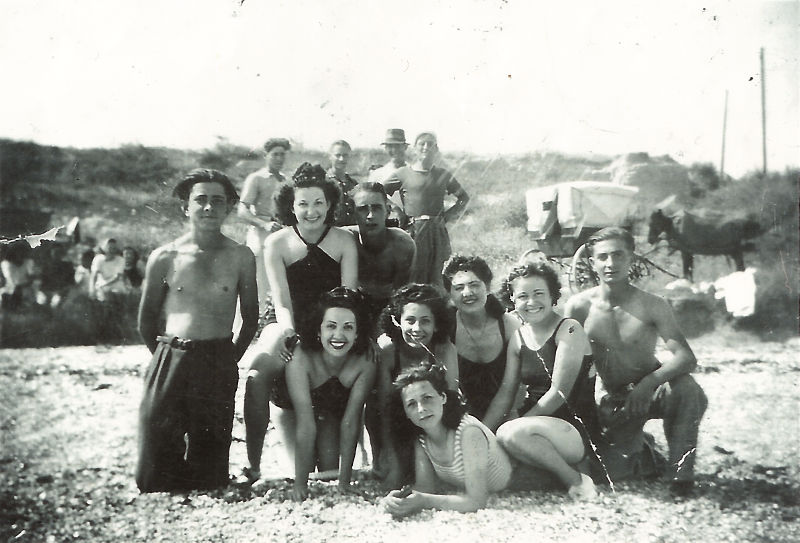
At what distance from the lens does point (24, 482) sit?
3010 mm

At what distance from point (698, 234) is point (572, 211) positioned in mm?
1334

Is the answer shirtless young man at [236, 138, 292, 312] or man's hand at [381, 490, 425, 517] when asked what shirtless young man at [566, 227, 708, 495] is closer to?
man's hand at [381, 490, 425, 517]

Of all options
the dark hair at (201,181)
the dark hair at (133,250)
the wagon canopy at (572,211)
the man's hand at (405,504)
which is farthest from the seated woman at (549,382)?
the dark hair at (133,250)

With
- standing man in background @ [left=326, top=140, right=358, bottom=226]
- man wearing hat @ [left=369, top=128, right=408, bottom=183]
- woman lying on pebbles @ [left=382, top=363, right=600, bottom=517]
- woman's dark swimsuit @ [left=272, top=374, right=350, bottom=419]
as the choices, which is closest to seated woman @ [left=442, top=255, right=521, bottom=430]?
woman lying on pebbles @ [left=382, top=363, right=600, bottom=517]

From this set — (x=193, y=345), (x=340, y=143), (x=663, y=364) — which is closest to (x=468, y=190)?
(x=340, y=143)

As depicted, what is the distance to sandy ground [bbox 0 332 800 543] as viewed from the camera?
271 cm

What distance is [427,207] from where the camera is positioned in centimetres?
403

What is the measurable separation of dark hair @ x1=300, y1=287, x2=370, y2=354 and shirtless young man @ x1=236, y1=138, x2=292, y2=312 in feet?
2.67

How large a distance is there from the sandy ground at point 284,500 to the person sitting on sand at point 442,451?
64mm

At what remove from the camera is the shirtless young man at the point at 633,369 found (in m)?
3.05

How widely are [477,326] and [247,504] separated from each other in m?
1.23

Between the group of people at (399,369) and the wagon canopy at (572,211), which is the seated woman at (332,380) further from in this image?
the wagon canopy at (572,211)

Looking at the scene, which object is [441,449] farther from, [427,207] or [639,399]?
[427,207]

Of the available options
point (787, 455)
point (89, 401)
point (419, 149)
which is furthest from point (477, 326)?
point (89, 401)
